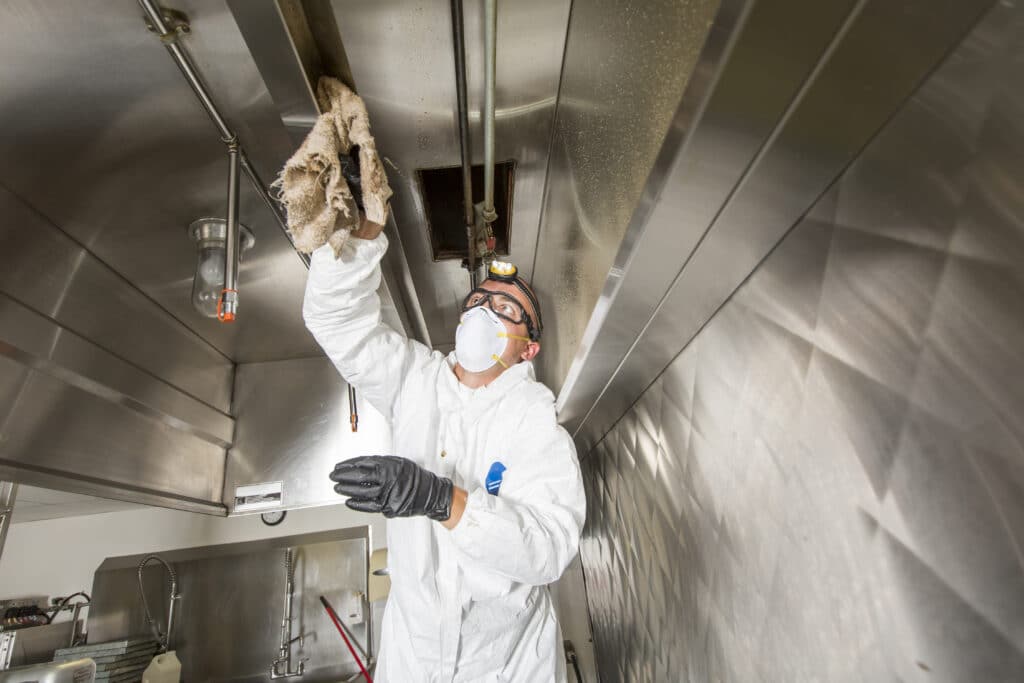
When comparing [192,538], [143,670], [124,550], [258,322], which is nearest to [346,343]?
[258,322]

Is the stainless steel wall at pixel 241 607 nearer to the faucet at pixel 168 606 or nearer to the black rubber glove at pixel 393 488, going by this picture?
the faucet at pixel 168 606

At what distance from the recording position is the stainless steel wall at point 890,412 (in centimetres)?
32

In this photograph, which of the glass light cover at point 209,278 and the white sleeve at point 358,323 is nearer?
the white sleeve at point 358,323

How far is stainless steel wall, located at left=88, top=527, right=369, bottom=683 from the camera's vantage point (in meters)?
2.84

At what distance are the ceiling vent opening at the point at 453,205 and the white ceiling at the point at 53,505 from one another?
2325 mm

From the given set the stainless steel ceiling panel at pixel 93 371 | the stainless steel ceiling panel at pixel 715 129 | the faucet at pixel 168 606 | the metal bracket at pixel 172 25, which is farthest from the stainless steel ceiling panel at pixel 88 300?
the faucet at pixel 168 606

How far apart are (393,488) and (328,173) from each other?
522mm

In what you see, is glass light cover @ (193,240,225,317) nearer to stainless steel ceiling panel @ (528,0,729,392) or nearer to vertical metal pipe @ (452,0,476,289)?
vertical metal pipe @ (452,0,476,289)

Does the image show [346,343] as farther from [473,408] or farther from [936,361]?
[936,361]

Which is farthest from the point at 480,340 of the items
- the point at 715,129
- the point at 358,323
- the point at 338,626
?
the point at 338,626

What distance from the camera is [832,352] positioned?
0.46 meters

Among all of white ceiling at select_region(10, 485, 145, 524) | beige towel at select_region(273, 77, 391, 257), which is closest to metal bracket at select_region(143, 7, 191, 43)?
beige towel at select_region(273, 77, 391, 257)

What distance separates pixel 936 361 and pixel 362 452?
2119mm

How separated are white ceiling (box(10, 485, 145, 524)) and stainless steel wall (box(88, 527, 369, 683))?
411mm
